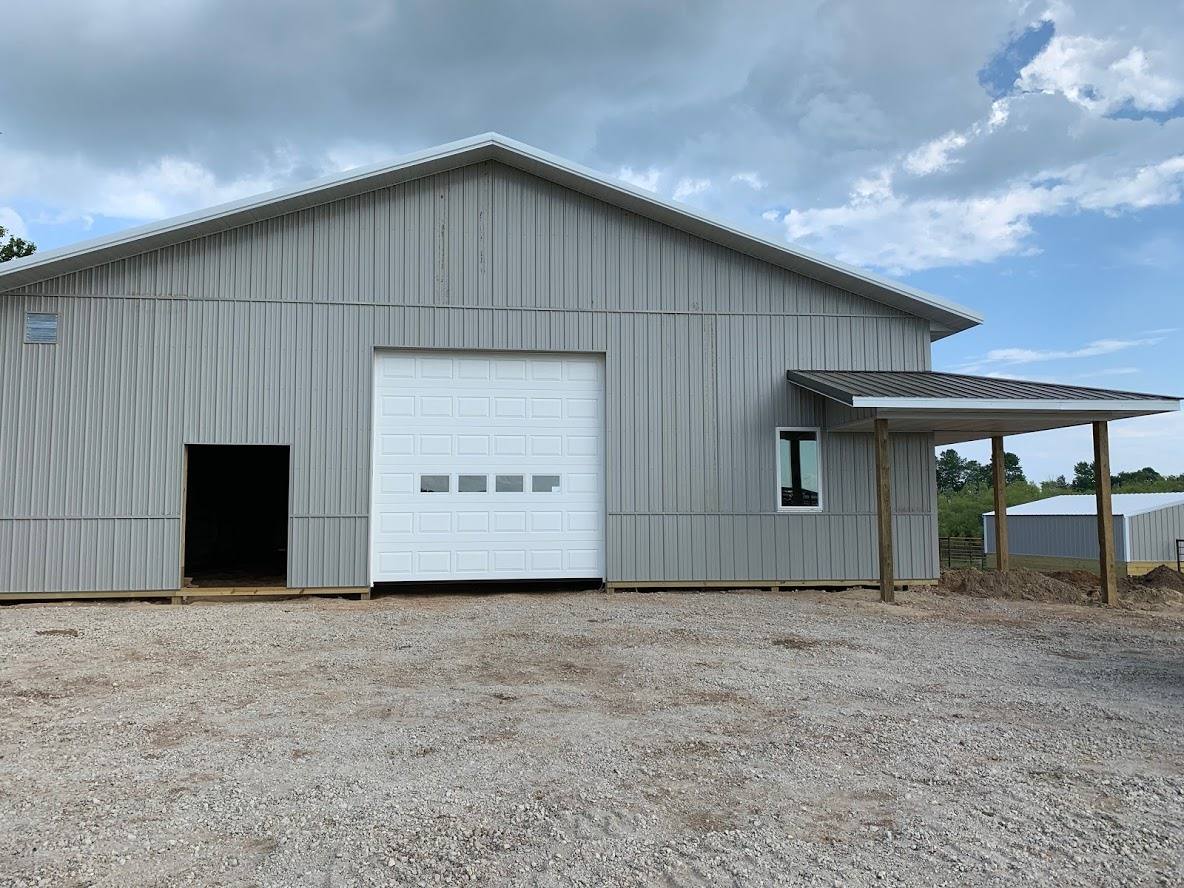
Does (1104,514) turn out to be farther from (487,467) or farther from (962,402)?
(487,467)

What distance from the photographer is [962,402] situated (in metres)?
9.47

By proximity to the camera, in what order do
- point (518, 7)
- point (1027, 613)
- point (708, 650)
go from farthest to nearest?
point (518, 7) < point (1027, 613) < point (708, 650)

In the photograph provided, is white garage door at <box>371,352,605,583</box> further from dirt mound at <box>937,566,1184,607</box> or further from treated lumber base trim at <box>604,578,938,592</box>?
dirt mound at <box>937,566,1184,607</box>

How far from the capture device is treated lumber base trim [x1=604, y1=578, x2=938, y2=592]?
1103 cm

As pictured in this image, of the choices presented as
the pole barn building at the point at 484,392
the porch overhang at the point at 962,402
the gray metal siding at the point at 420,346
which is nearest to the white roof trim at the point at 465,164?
the pole barn building at the point at 484,392

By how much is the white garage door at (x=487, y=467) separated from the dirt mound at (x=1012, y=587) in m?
5.27

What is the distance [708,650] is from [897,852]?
4051 millimetres

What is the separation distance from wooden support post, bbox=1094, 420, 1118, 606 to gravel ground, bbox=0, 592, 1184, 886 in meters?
2.73

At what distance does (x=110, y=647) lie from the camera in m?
7.05

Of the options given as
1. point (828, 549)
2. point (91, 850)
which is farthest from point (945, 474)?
point (91, 850)

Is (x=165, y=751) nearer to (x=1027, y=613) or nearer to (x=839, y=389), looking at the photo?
(x=839, y=389)

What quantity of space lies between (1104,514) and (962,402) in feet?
8.64

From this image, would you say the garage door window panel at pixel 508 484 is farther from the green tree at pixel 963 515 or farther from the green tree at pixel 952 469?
the green tree at pixel 952 469

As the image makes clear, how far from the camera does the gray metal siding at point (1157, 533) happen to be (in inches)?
858
